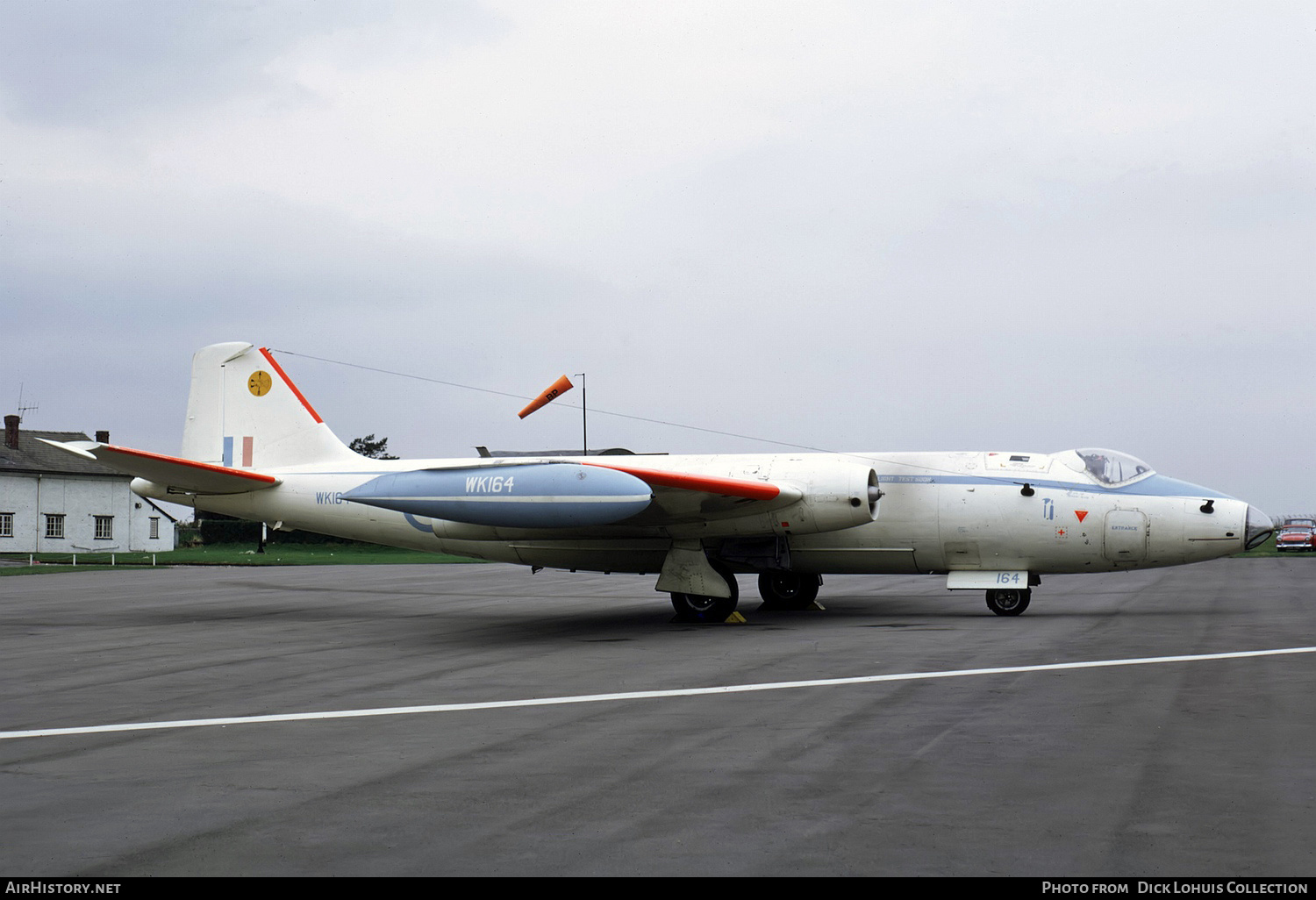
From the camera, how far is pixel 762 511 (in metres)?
18.8

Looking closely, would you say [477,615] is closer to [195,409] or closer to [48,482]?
[195,409]

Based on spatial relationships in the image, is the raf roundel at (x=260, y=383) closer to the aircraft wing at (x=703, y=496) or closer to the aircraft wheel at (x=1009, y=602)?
the aircraft wing at (x=703, y=496)

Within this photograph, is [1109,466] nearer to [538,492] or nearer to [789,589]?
[789,589]

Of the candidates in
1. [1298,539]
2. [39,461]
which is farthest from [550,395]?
[39,461]

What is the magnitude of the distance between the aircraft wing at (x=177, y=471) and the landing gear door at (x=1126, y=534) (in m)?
15.2

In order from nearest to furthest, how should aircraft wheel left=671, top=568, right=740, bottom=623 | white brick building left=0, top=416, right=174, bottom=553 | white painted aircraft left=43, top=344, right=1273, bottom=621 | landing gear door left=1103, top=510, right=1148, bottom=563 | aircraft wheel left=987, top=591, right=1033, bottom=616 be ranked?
1. white painted aircraft left=43, top=344, right=1273, bottom=621
2. landing gear door left=1103, top=510, right=1148, bottom=563
3. aircraft wheel left=987, top=591, right=1033, bottom=616
4. aircraft wheel left=671, top=568, right=740, bottom=623
5. white brick building left=0, top=416, right=174, bottom=553

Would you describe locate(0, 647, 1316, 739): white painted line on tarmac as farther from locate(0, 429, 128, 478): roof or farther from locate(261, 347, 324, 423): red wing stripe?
locate(0, 429, 128, 478): roof

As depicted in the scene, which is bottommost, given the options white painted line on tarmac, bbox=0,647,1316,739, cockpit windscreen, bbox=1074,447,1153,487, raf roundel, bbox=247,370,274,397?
white painted line on tarmac, bbox=0,647,1316,739

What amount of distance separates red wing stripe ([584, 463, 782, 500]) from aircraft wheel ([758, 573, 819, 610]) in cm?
370

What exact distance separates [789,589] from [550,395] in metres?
7.43

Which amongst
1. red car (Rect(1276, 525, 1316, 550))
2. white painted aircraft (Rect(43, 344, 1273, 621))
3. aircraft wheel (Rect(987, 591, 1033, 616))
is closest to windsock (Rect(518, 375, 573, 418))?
white painted aircraft (Rect(43, 344, 1273, 621))

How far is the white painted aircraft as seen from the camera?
57.3 feet

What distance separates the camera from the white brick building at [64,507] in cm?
5950

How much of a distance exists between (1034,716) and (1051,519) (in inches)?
391
